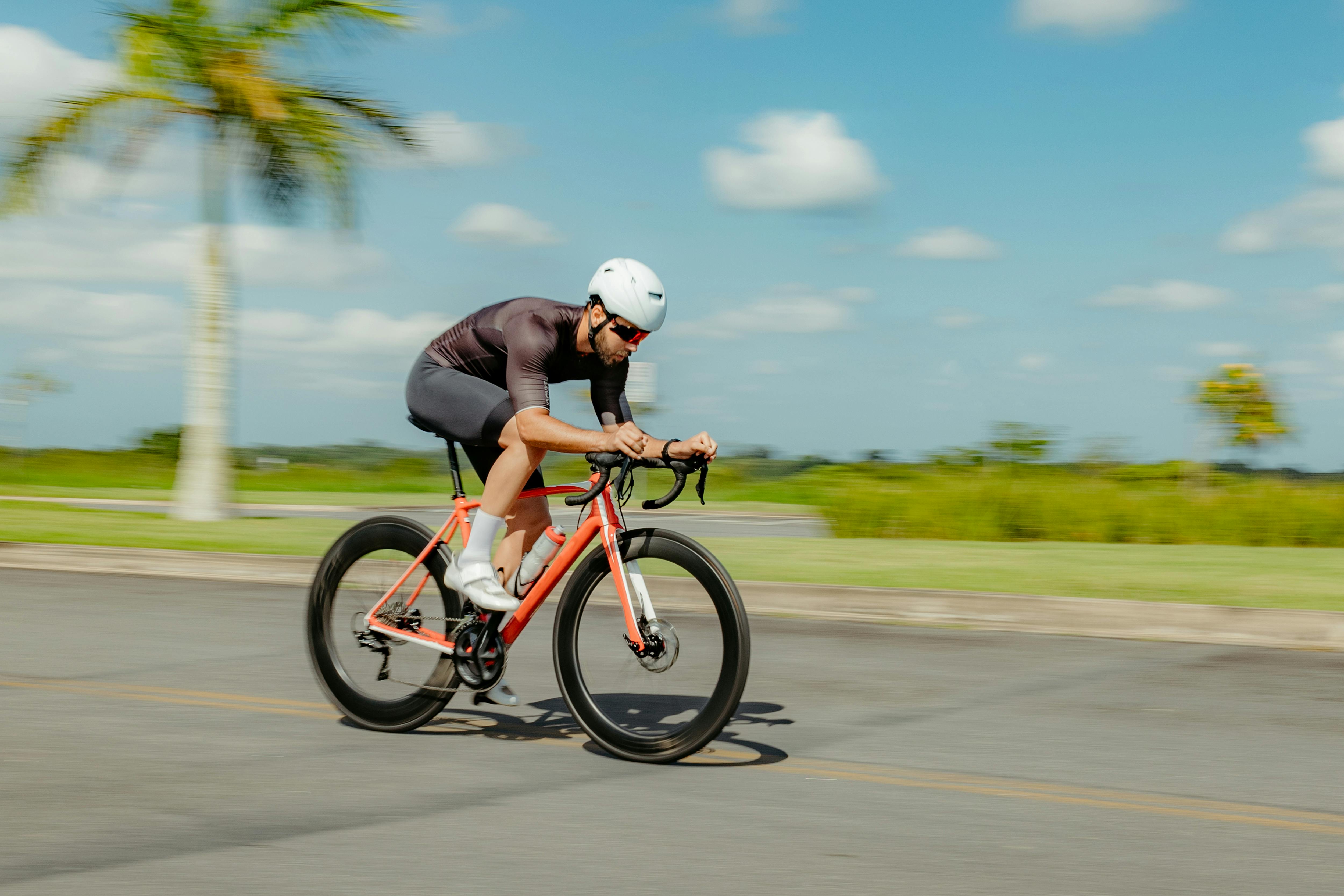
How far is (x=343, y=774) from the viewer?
5.02 metres

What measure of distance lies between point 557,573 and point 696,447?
35.3 inches

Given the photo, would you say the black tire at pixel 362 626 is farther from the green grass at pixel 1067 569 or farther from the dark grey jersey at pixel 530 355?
the green grass at pixel 1067 569

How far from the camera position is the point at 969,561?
1409cm

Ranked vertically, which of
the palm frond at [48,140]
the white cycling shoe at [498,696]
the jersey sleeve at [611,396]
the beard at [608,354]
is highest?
the palm frond at [48,140]

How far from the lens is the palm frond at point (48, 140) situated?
1838 cm

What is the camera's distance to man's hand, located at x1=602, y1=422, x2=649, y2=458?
4973 mm

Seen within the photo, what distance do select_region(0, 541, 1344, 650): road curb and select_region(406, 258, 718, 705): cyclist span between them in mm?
5282

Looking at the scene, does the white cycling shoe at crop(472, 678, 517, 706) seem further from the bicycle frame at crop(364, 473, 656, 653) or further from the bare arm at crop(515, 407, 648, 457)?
the bare arm at crop(515, 407, 648, 457)

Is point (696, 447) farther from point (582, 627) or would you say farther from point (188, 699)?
point (188, 699)

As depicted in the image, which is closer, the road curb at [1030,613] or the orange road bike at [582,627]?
the orange road bike at [582,627]

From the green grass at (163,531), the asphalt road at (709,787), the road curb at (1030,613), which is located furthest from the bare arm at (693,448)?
→ the green grass at (163,531)

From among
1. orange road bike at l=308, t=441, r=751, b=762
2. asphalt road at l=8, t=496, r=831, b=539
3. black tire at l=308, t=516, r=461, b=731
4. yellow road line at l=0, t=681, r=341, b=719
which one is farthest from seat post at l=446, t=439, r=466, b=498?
asphalt road at l=8, t=496, r=831, b=539

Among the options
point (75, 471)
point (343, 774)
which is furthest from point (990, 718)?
point (75, 471)

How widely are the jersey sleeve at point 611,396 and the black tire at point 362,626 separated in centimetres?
87
